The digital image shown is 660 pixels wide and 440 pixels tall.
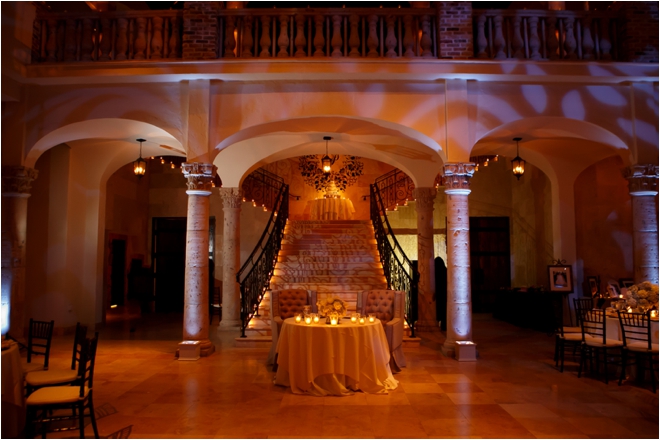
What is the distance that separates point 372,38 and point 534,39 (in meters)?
2.42

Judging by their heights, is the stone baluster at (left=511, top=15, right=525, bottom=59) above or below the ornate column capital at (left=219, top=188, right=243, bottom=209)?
above

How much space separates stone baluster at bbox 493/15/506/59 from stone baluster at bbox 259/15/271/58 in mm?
3369

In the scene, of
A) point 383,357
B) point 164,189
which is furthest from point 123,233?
point 383,357

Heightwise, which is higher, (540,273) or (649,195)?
(649,195)

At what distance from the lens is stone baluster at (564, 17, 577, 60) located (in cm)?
714

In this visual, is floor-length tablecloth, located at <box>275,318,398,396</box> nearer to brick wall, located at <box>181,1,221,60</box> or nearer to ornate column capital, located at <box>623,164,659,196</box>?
brick wall, located at <box>181,1,221,60</box>

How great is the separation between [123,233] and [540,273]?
10.7m

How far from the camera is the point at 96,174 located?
10.2 metres

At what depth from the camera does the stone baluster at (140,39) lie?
719cm

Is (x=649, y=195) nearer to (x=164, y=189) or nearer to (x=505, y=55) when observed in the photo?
(x=505, y=55)

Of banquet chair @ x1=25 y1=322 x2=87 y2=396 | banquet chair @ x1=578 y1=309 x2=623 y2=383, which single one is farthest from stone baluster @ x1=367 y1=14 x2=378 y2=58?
banquet chair @ x1=25 y1=322 x2=87 y2=396

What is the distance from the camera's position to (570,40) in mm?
7160

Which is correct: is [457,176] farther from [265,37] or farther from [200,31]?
[200,31]

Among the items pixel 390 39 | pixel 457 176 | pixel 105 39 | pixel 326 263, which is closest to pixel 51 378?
pixel 105 39
